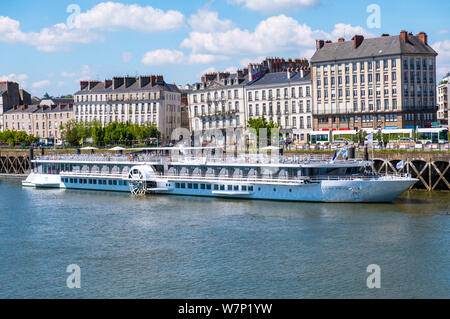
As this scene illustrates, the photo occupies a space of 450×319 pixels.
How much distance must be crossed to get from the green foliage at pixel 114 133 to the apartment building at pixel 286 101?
54.5 feet

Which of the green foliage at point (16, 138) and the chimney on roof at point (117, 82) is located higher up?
the chimney on roof at point (117, 82)

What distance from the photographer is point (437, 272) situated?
2773 cm

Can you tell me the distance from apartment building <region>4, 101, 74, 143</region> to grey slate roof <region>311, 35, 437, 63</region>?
51913 mm

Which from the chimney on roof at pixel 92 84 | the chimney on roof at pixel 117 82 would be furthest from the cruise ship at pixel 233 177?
the chimney on roof at pixel 92 84

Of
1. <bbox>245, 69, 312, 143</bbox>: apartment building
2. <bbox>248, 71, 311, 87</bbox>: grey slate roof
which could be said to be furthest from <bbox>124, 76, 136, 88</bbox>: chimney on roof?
<bbox>248, 71, 311, 87</bbox>: grey slate roof

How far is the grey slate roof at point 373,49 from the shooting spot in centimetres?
7969

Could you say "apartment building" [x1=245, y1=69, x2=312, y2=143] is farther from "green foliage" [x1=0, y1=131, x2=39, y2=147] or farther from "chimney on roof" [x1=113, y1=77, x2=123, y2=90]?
"green foliage" [x1=0, y1=131, x2=39, y2=147]

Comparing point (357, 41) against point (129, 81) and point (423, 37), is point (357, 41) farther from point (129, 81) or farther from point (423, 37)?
point (129, 81)

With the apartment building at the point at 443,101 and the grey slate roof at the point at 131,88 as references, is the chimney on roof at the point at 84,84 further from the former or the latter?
the apartment building at the point at 443,101

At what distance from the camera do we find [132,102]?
353 feet

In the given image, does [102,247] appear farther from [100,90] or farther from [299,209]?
[100,90]

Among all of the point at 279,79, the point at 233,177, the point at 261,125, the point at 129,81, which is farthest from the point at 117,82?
the point at 233,177

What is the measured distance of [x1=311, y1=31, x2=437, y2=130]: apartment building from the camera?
79.7m

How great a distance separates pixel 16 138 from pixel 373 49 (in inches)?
2493
